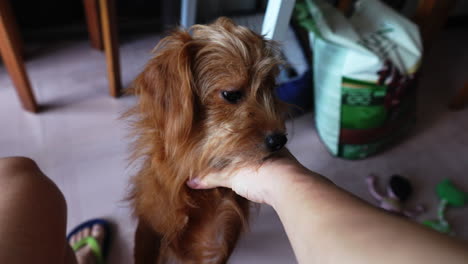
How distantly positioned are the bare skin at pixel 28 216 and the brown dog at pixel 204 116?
28 centimetres

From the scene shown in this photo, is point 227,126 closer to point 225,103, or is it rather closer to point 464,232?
point 225,103

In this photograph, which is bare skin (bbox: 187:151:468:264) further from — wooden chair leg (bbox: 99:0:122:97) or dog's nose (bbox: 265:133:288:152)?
wooden chair leg (bbox: 99:0:122:97)

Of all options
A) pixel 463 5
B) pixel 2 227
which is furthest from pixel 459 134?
pixel 2 227

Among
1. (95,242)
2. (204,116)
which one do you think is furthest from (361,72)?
(95,242)

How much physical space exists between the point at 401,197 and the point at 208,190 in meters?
0.99

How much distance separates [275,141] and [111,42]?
1079mm

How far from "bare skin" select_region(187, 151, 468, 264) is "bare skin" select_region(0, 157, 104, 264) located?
1.48 ft

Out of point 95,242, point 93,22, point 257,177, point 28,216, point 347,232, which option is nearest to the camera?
point 347,232

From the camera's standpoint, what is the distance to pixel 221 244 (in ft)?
3.41

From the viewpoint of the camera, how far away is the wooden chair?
139cm

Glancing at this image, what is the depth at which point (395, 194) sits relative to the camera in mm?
1533

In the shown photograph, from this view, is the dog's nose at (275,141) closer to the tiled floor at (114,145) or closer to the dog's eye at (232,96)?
the dog's eye at (232,96)

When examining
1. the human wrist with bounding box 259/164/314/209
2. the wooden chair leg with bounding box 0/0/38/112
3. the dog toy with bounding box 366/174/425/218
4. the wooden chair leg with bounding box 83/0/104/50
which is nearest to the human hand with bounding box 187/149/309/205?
the human wrist with bounding box 259/164/314/209

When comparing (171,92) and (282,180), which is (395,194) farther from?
(171,92)
